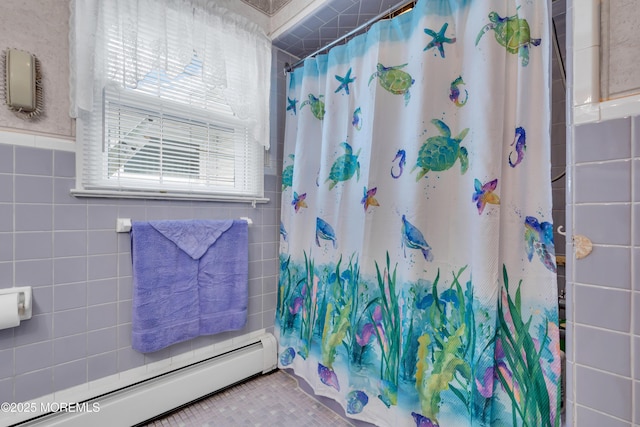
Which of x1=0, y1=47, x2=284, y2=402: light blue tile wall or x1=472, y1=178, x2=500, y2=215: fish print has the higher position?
x1=472, y1=178, x2=500, y2=215: fish print

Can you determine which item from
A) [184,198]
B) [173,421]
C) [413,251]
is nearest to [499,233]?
[413,251]

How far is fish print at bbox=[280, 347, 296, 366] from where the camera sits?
164cm

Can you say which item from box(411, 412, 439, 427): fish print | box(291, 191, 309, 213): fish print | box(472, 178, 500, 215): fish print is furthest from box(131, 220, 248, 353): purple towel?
box(472, 178, 500, 215): fish print

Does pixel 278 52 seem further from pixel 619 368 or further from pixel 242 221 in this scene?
pixel 619 368

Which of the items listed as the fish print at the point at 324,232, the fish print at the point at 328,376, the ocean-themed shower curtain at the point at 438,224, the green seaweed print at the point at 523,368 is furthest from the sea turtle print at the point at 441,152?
the fish print at the point at 328,376

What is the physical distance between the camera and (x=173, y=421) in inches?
52.0

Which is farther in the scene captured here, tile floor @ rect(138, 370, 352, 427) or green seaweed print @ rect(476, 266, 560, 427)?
tile floor @ rect(138, 370, 352, 427)

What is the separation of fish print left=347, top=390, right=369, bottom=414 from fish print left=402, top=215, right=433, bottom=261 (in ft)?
2.21

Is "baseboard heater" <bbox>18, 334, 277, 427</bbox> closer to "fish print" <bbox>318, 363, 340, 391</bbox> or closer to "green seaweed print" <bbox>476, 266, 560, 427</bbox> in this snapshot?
"fish print" <bbox>318, 363, 340, 391</bbox>

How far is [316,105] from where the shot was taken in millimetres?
A: 1554

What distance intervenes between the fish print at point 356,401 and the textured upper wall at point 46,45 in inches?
63.7

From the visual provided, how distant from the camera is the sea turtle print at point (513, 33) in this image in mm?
909

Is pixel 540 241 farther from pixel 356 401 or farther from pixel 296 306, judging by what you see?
pixel 296 306

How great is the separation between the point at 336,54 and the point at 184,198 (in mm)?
1048
